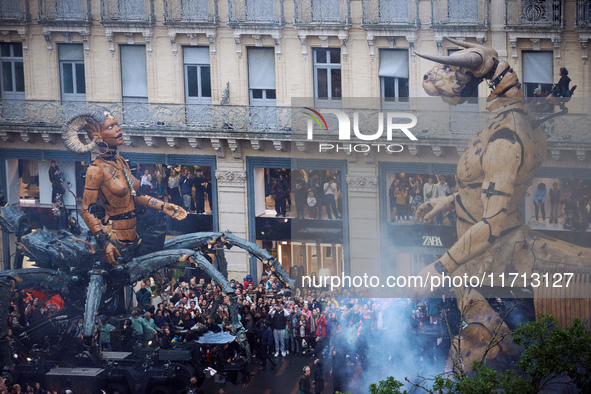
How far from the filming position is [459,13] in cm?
2942

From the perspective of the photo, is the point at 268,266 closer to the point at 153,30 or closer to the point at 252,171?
the point at 252,171

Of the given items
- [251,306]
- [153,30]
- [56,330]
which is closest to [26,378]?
[56,330]

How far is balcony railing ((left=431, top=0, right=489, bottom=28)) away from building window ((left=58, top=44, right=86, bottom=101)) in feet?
37.9

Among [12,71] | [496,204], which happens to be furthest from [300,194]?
[12,71]

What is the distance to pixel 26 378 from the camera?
1068 inches

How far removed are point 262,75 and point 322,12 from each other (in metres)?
2.78

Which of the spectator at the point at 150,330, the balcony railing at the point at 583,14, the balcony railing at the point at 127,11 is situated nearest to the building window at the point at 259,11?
the balcony railing at the point at 127,11

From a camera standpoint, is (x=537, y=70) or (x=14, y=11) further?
(x=14, y=11)

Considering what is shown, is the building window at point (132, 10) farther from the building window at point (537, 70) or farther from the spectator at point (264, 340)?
the building window at point (537, 70)

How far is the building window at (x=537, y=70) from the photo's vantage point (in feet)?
95.2

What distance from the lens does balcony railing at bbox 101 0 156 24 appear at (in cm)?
3175

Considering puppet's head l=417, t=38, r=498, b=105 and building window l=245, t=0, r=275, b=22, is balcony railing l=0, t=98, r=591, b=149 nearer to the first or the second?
puppet's head l=417, t=38, r=498, b=105

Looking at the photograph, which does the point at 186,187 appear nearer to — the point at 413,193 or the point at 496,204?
the point at 413,193

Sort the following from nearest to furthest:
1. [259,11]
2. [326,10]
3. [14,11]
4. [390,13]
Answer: [390,13], [326,10], [259,11], [14,11]
